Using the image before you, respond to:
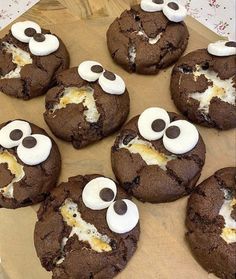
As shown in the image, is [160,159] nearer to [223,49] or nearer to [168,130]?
[168,130]

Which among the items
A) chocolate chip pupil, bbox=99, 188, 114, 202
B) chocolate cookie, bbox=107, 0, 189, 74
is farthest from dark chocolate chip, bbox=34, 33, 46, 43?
chocolate chip pupil, bbox=99, 188, 114, 202

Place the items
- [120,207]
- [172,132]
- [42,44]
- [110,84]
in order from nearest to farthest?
1. [120,207]
2. [172,132]
3. [110,84]
4. [42,44]

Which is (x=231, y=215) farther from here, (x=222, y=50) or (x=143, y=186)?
(x=222, y=50)

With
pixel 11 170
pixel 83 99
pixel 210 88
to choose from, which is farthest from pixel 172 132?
pixel 11 170

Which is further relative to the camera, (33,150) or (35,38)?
(35,38)

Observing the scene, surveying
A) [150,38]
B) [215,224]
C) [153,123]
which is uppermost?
[150,38]

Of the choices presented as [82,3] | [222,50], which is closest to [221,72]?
[222,50]

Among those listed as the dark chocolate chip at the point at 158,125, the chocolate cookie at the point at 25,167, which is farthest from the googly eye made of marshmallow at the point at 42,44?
the dark chocolate chip at the point at 158,125

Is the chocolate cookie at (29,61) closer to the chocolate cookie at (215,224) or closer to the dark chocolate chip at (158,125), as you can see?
the dark chocolate chip at (158,125)
